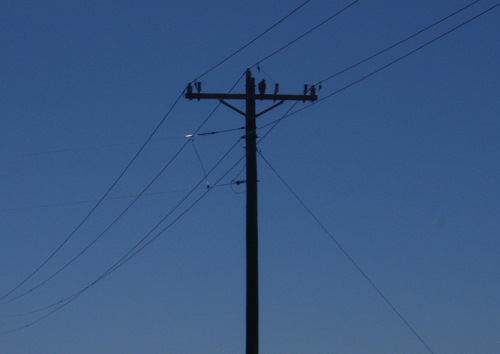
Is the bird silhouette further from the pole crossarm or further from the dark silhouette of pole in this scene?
the dark silhouette of pole

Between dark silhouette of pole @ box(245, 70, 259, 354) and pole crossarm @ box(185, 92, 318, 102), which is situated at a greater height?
pole crossarm @ box(185, 92, 318, 102)

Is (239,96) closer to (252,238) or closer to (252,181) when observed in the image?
(252,181)

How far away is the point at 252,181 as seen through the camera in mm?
20438

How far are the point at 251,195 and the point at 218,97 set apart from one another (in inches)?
114

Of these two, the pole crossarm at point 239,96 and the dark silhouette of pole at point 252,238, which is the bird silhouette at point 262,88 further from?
the dark silhouette of pole at point 252,238

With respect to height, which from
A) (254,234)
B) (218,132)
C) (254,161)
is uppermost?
(218,132)

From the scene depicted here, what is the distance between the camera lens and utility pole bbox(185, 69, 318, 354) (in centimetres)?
1947

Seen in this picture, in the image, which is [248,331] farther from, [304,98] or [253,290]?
[304,98]

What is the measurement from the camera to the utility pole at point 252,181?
19.5 meters

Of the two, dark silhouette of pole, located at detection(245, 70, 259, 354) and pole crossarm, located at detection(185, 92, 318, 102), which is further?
pole crossarm, located at detection(185, 92, 318, 102)

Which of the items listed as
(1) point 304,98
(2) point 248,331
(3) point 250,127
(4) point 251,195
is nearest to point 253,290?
(2) point 248,331

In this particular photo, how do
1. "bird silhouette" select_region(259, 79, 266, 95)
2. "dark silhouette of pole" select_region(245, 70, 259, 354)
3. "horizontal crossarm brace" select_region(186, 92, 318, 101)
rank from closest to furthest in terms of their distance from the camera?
"dark silhouette of pole" select_region(245, 70, 259, 354) < "horizontal crossarm brace" select_region(186, 92, 318, 101) < "bird silhouette" select_region(259, 79, 266, 95)

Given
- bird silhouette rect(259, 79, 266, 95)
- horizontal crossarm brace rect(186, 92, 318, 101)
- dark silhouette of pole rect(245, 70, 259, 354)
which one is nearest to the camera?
dark silhouette of pole rect(245, 70, 259, 354)

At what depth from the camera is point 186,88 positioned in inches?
875
